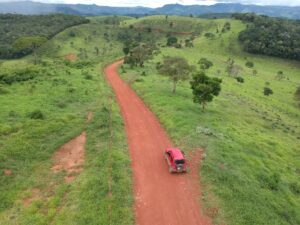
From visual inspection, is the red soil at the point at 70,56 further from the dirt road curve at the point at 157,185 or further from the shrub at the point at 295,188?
the shrub at the point at 295,188

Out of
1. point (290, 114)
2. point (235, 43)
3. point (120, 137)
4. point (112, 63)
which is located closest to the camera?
point (120, 137)

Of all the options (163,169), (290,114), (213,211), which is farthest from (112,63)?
(213,211)

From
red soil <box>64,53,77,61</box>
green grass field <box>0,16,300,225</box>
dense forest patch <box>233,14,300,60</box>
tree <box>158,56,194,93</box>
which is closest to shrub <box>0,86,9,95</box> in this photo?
green grass field <box>0,16,300,225</box>

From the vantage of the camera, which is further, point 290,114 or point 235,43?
point 235,43

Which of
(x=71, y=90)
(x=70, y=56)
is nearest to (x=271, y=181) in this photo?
(x=71, y=90)

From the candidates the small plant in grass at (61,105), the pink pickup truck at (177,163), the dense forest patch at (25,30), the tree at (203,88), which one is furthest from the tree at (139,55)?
the dense forest patch at (25,30)

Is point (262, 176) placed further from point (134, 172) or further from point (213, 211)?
point (134, 172)

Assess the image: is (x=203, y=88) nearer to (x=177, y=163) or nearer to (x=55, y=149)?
(x=177, y=163)
